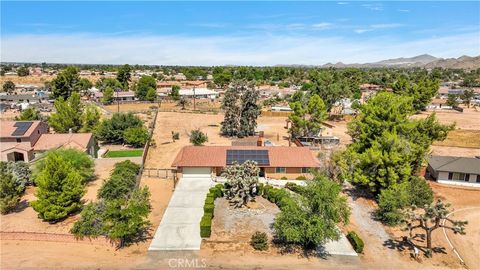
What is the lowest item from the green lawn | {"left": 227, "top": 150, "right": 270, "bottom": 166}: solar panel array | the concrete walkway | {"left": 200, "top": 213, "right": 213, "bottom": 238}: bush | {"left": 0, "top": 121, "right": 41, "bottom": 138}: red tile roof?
the concrete walkway

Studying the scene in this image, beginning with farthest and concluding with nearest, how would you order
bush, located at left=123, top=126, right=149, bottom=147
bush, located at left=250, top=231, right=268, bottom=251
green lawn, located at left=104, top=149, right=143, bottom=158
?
1. bush, located at left=123, top=126, right=149, bottom=147
2. green lawn, located at left=104, top=149, right=143, bottom=158
3. bush, located at left=250, top=231, right=268, bottom=251

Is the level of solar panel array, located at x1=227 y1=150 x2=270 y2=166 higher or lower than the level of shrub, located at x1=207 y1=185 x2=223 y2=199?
higher

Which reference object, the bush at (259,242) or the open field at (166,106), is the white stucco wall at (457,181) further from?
the open field at (166,106)

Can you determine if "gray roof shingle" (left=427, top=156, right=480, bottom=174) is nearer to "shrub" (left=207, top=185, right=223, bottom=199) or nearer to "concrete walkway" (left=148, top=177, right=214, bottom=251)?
"shrub" (left=207, top=185, right=223, bottom=199)

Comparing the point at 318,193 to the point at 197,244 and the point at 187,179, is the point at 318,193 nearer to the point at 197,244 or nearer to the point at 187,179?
the point at 197,244

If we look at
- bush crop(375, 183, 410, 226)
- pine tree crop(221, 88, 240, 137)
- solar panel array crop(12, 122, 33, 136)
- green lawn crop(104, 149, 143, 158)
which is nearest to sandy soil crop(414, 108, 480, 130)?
pine tree crop(221, 88, 240, 137)

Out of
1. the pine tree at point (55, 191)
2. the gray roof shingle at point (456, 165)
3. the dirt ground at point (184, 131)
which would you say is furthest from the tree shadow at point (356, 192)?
the pine tree at point (55, 191)

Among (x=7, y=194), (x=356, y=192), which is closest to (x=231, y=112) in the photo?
(x=356, y=192)

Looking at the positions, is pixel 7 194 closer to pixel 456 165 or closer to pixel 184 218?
pixel 184 218
